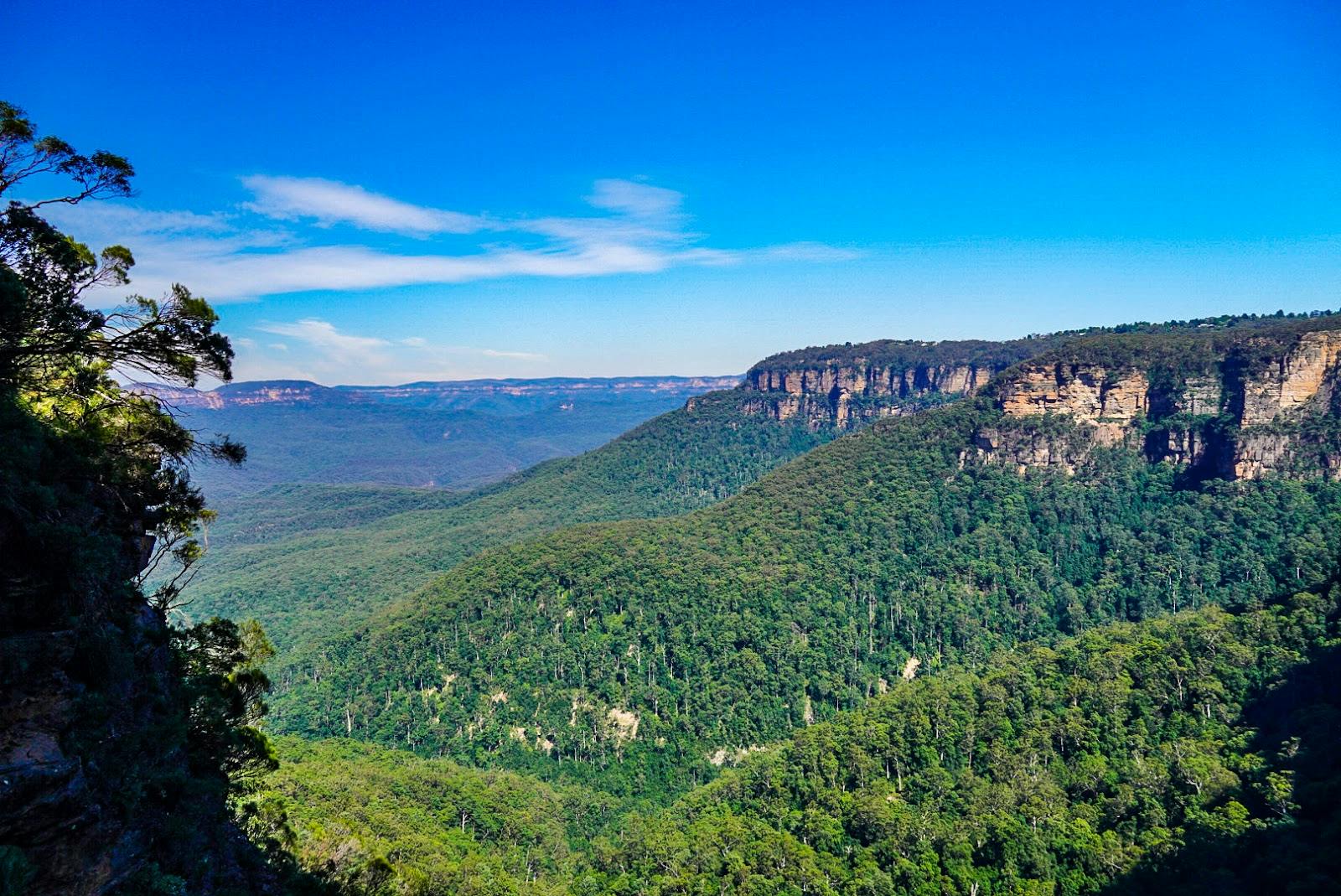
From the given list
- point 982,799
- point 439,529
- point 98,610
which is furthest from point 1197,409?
point 439,529

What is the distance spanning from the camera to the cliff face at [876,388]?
17725cm

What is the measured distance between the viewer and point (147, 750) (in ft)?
41.1

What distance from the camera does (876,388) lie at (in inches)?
7530

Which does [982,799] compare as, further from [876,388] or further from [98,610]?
[876,388]

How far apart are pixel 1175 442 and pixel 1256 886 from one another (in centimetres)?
8551

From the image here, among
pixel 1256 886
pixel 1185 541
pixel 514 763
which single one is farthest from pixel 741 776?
pixel 1185 541

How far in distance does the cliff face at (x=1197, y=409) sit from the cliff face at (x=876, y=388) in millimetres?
68563

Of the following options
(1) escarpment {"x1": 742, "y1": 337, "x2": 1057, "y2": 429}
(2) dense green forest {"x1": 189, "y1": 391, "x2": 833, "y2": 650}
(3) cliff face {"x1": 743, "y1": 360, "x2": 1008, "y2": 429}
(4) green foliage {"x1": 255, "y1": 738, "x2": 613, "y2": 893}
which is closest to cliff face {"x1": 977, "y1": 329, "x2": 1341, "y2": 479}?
(1) escarpment {"x1": 742, "y1": 337, "x2": 1057, "y2": 429}

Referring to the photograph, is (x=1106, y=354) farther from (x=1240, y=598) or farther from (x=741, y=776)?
(x=741, y=776)

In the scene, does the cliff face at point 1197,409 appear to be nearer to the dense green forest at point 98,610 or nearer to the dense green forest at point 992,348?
the dense green forest at point 992,348

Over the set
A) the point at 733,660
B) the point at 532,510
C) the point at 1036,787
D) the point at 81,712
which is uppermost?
the point at 81,712

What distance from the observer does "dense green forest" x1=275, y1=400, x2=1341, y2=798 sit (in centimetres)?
7319

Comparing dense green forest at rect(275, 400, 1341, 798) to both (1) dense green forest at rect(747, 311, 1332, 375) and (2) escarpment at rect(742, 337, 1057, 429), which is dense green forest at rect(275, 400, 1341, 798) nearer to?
(1) dense green forest at rect(747, 311, 1332, 375)

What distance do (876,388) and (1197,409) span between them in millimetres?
97829
